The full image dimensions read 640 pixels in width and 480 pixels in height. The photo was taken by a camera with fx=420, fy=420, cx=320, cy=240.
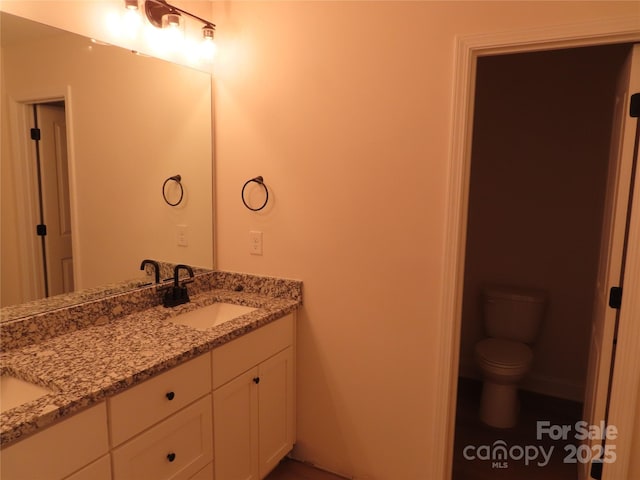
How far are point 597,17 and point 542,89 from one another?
1.53 metres

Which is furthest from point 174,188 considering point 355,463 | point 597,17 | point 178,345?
point 597,17

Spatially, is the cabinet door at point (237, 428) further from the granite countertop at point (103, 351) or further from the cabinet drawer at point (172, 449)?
the granite countertop at point (103, 351)

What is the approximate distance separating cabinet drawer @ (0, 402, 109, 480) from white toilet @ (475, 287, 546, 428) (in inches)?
87.2

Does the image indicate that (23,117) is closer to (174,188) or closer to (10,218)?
(10,218)

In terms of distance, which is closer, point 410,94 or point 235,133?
point 410,94

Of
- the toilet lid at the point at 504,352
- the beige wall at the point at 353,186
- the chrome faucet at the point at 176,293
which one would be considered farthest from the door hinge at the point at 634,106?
the chrome faucet at the point at 176,293

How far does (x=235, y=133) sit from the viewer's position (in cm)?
228

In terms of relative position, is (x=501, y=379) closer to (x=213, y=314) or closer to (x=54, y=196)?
(x=213, y=314)

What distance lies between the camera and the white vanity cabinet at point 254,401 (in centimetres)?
175

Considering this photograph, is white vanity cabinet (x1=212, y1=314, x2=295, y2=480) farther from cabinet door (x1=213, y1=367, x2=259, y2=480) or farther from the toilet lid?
the toilet lid

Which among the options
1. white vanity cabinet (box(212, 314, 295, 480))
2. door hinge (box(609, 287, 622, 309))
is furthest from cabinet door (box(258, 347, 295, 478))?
door hinge (box(609, 287, 622, 309))

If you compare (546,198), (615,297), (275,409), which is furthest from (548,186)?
(275,409)

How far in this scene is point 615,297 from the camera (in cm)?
168

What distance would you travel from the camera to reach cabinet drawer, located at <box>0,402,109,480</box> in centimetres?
105
